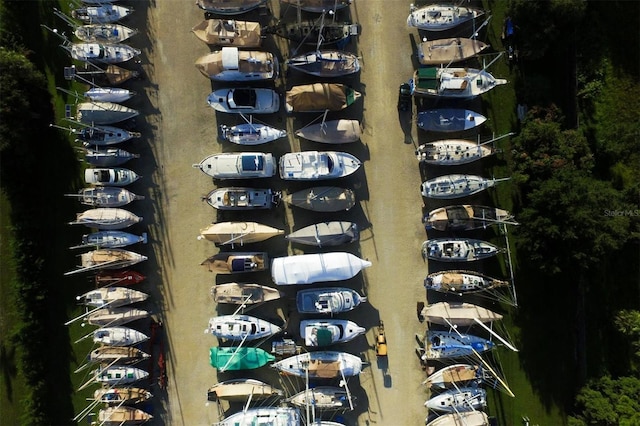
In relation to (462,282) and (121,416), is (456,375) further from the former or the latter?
(121,416)

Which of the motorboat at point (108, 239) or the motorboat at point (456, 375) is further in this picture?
the motorboat at point (108, 239)

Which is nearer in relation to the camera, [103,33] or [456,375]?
[456,375]

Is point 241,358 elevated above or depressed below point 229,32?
below

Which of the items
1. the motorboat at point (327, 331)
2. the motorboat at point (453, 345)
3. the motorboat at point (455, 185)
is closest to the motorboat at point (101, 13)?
the motorboat at point (455, 185)

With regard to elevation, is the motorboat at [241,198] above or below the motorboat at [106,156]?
below

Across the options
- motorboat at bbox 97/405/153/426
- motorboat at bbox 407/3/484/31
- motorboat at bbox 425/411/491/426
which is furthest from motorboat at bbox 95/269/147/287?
motorboat at bbox 407/3/484/31

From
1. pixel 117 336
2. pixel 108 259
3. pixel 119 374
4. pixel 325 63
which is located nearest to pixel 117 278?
pixel 108 259

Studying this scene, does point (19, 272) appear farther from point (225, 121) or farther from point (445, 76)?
point (445, 76)

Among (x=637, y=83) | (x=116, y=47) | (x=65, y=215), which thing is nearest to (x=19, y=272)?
(x=65, y=215)

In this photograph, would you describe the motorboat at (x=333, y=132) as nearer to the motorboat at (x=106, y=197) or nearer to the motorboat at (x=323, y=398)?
the motorboat at (x=106, y=197)
